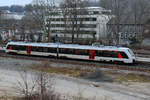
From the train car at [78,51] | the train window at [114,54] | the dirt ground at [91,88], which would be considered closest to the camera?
the dirt ground at [91,88]

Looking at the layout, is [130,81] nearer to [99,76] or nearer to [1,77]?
[99,76]

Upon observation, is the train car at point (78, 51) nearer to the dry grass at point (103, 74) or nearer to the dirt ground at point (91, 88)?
the dry grass at point (103, 74)

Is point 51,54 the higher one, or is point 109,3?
point 109,3

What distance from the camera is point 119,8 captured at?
46.1 metres

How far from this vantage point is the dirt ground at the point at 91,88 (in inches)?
567

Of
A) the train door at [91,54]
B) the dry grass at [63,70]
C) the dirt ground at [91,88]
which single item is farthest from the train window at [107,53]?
the dirt ground at [91,88]

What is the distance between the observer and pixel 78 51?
27.1m

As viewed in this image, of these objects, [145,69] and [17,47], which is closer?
[145,69]

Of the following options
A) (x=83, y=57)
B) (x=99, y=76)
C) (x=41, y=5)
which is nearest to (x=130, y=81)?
(x=99, y=76)

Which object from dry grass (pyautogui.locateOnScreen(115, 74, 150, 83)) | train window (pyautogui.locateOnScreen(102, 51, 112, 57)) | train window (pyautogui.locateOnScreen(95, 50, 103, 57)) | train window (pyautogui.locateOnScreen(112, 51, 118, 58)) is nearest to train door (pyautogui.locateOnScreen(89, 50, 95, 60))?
train window (pyautogui.locateOnScreen(95, 50, 103, 57))

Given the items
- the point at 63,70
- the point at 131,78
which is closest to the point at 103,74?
the point at 131,78

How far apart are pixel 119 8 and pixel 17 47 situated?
24.7 metres

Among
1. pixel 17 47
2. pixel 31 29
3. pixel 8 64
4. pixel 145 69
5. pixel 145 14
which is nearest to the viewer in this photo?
pixel 145 69

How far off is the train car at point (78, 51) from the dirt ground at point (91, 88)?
712 centimetres
